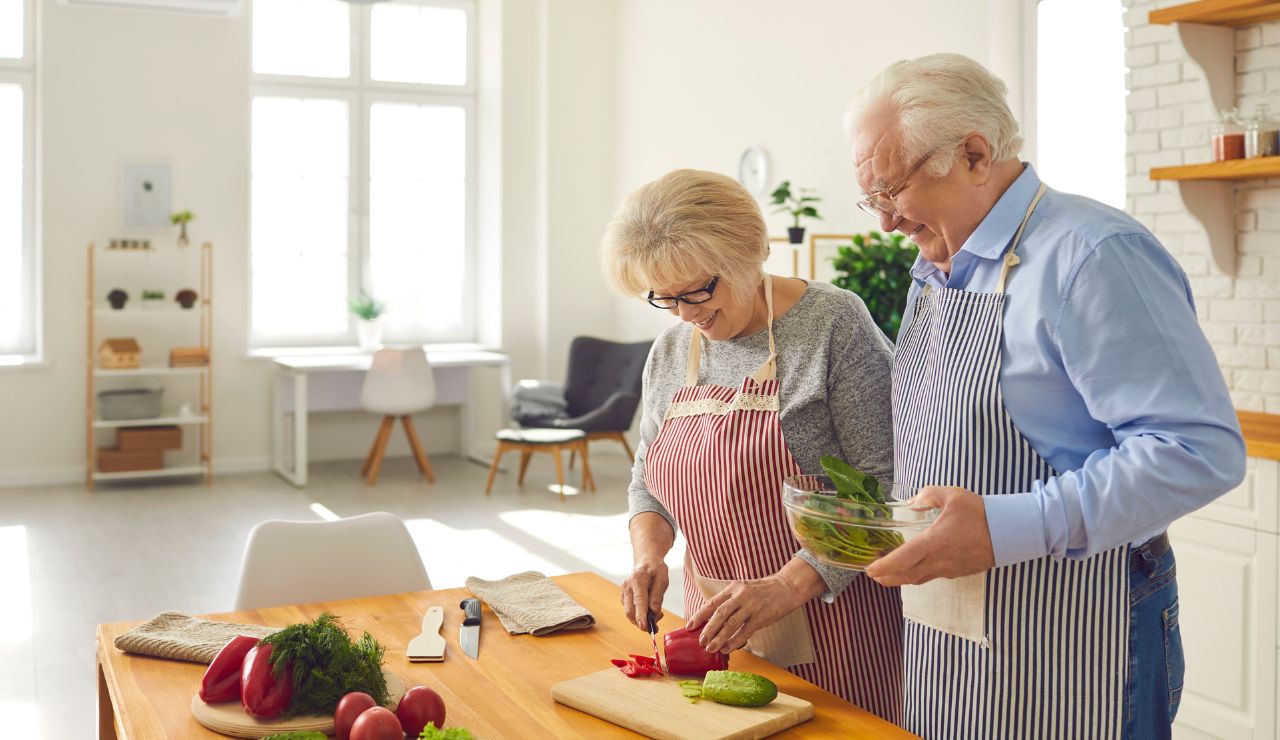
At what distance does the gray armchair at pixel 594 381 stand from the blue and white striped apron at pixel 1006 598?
5600mm

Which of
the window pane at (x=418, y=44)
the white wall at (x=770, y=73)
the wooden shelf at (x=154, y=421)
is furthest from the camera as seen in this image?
the window pane at (x=418, y=44)

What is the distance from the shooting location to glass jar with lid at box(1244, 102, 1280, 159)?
3.24 meters

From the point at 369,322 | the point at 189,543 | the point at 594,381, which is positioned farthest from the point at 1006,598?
the point at 369,322

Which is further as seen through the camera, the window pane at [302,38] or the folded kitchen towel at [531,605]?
the window pane at [302,38]

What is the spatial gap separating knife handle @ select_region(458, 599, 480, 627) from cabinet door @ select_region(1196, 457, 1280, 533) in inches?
75.4

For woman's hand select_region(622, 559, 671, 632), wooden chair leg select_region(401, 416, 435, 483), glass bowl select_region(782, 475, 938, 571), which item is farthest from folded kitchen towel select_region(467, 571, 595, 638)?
wooden chair leg select_region(401, 416, 435, 483)

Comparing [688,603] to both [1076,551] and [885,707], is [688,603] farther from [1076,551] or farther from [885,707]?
[1076,551]

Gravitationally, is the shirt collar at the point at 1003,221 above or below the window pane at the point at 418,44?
below

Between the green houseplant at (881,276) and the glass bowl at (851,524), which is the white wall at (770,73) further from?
the glass bowl at (851,524)

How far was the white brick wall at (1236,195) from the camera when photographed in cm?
352

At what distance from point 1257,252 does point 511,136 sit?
5.84 meters

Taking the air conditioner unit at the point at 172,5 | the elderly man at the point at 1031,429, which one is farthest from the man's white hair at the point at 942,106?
the air conditioner unit at the point at 172,5

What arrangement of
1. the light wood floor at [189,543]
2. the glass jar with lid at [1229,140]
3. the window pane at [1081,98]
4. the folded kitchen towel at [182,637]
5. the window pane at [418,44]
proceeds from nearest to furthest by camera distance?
1. the folded kitchen towel at [182,637]
2. the glass jar with lid at [1229,140]
3. the light wood floor at [189,543]
4. the window pane at [1081,98]
5. the window pane at [418,44]

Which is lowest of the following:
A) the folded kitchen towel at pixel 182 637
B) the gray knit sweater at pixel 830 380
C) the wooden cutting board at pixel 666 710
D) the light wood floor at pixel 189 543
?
the light wood floor at pixel 189 543
